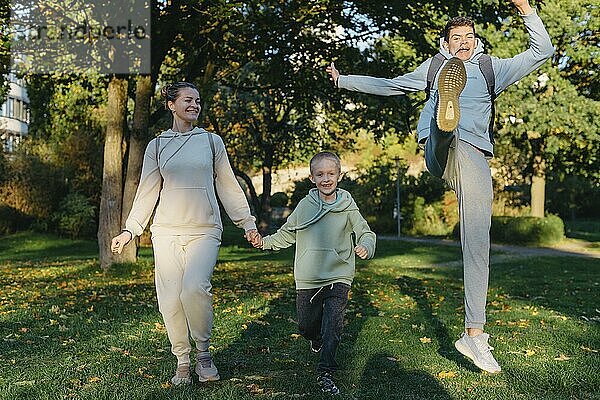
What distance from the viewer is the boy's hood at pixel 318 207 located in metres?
5.73

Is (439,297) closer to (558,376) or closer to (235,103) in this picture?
(558,376)

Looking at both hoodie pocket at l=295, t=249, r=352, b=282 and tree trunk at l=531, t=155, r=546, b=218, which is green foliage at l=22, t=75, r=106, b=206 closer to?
tree trunk at l=531, t=155, r=546, b=218

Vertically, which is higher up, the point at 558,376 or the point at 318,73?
the point at 318,73

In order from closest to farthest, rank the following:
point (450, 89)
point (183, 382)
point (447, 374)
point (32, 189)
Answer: point (450, 89) < point (183, 382) < point (447, 374) < point (32, 189)

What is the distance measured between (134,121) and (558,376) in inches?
500

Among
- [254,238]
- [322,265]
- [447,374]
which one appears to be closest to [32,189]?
[254,238]

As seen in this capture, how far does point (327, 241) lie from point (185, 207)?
1.11 m

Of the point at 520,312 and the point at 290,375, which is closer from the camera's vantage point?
the point at 290,375

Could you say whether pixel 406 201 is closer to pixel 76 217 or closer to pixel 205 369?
pixel 76 217

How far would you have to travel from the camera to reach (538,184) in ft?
106

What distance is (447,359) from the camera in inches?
262

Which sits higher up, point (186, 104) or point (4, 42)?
point (4, 42)

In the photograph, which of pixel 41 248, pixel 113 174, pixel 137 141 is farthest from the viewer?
→ pixel 41 248

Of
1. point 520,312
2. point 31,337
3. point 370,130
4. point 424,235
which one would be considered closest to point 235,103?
point 370,130
